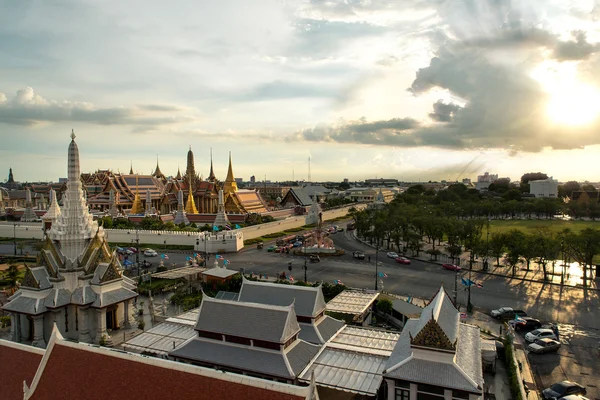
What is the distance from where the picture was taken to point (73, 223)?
2573cm

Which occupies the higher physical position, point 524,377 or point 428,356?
point 428,356

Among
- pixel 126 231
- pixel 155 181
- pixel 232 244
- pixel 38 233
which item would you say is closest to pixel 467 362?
pixel 232 244

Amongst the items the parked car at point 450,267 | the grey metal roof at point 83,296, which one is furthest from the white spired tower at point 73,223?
the parked car at point 450,267

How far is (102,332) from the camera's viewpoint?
2412 cm

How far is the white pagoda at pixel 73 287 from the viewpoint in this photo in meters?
23.7

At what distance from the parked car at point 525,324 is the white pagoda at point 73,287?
24.2m

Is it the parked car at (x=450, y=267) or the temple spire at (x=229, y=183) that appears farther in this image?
the temple spire at (x=229, y=183)

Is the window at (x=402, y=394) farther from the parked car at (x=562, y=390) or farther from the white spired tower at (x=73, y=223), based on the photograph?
the white spired tower at (x=73, y=223)

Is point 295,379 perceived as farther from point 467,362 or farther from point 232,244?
point 232,244

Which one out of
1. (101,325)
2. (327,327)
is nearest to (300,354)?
(327,327)

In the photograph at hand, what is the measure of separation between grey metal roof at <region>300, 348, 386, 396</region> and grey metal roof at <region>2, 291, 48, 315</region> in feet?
52.4

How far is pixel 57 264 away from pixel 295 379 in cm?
1665

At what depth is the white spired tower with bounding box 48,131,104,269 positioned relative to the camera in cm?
2530

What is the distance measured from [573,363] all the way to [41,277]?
29.6 meters
